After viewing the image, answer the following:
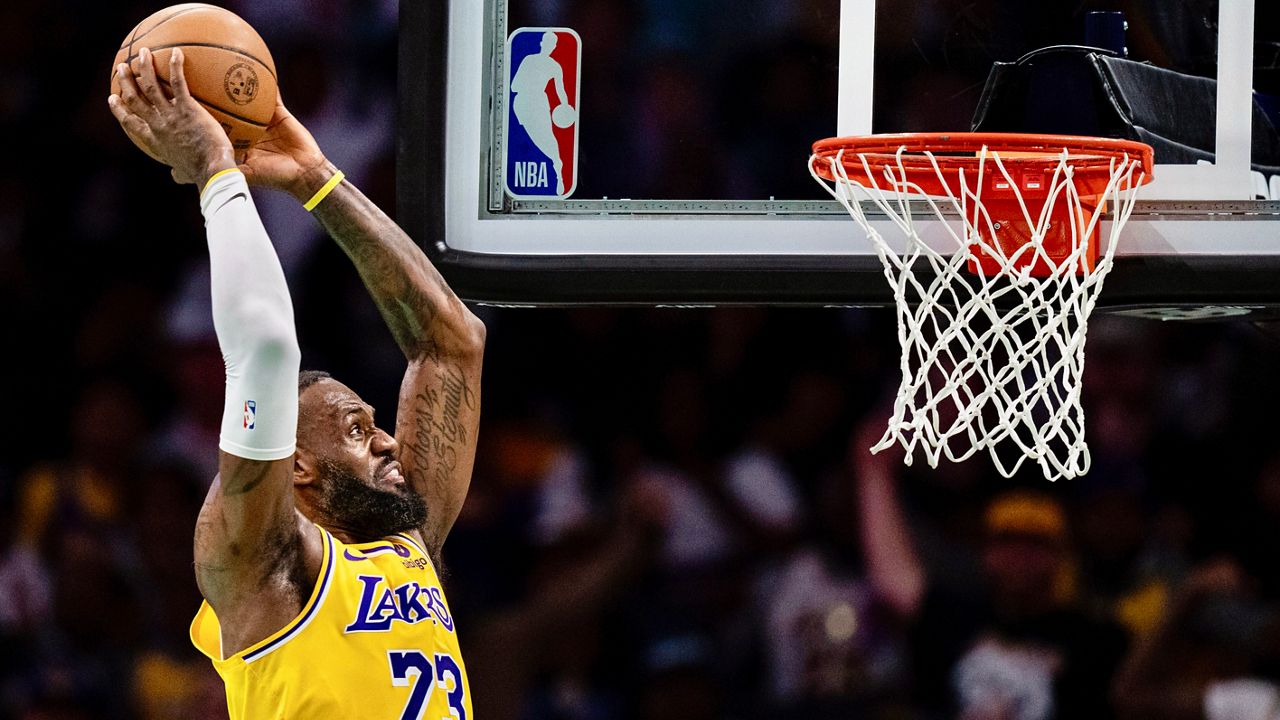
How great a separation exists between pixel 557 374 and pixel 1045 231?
8.34 feet

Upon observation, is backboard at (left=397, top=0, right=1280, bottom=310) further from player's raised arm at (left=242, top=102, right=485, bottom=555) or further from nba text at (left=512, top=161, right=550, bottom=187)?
player's raised arm at (left=242, top=102, right=485, bottom=555)

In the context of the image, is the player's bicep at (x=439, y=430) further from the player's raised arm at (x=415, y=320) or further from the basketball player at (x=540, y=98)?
the basketball player at (x=540, y=98)

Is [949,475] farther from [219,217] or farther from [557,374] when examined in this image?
[219,217]

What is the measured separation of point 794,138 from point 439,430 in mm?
1040

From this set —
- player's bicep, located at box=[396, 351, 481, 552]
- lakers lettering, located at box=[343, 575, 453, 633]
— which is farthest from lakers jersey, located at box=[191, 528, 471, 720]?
player's bicep, located at box=[396, 351, 481, 552]

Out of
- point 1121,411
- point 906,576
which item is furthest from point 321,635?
point 1121,411

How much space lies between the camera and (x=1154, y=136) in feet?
9.95

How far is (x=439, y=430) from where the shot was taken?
2.88 meters

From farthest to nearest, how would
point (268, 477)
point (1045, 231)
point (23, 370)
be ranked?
point (23, 370)
point (1045, 231)
point (268, 477)

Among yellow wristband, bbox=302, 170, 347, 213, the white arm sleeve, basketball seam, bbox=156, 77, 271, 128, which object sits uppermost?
basketball seam, bbox=156, 77, 271, 128

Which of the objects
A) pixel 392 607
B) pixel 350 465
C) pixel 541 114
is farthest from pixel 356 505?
pixel 541 114

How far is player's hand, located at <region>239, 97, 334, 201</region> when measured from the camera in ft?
8.92

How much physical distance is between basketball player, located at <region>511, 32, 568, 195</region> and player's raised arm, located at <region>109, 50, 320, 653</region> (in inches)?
41.7

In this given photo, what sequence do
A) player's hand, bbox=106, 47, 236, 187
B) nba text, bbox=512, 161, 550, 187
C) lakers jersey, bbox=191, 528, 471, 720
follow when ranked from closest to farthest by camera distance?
player's hand, bbox=106, 47, 236, 187 < lakers jersey, bbox=191, 528, 471, 720 < nba text, bbox=512, 161, 550, 187
